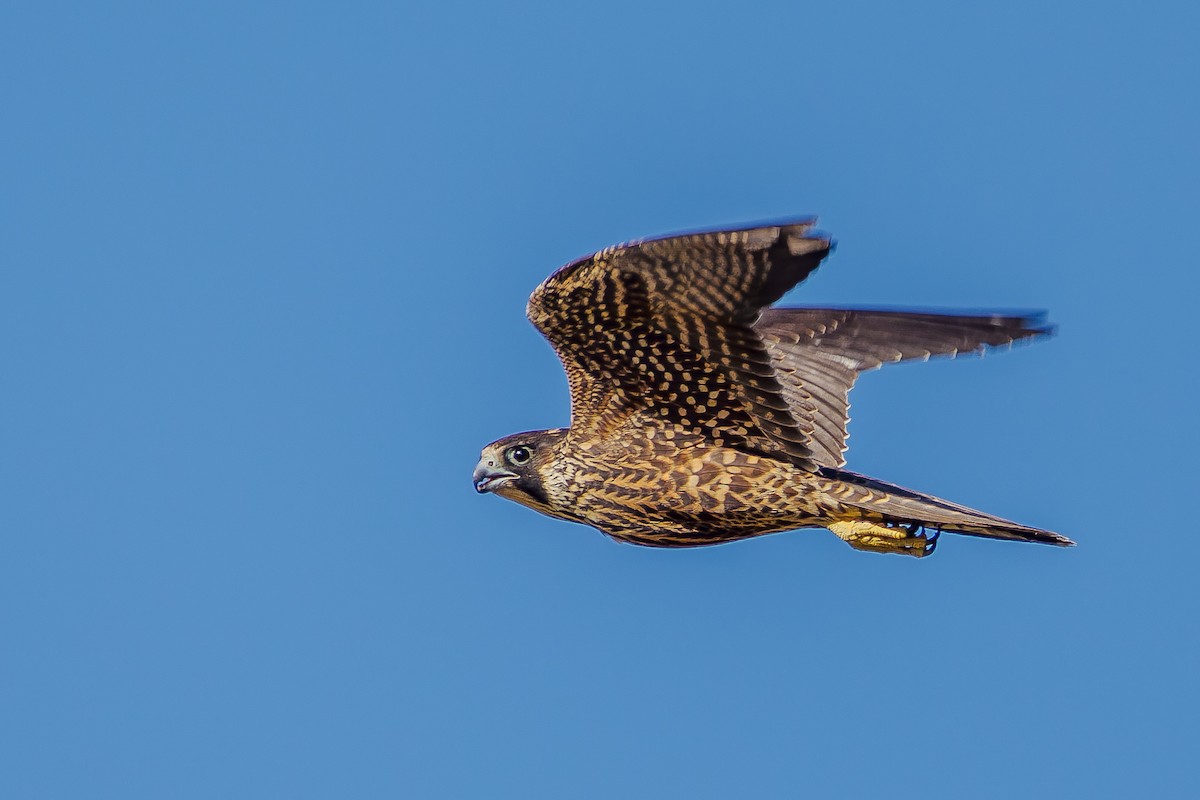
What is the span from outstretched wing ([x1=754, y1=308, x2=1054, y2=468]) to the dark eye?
6.32ft

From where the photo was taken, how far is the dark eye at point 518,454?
34.9ft

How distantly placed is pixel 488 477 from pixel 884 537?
253 cm

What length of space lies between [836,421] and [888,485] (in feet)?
4.78

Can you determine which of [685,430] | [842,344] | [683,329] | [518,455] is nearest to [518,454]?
[518,455]

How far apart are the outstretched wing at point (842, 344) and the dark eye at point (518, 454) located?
1925mm

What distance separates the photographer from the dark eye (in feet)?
34.9

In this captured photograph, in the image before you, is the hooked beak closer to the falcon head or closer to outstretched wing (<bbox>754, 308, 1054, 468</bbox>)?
the falcon head

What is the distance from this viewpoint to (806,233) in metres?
8.28

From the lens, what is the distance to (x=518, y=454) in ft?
34.9

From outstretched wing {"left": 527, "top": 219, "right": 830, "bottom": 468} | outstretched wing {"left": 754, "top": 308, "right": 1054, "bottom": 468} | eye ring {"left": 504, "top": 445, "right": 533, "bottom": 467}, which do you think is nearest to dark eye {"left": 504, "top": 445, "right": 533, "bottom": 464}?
eye ring {"left": 504, "top": 445, "right": 533, "bottom": 467}

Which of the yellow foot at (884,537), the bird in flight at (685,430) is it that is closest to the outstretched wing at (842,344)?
the bird in flight at (685,430)

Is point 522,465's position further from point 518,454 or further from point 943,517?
point 943,517

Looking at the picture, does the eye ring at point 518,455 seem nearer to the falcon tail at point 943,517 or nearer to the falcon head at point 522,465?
the falcon head at point 522,465

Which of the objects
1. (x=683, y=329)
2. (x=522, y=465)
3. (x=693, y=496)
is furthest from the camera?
(x=522, y=465)
